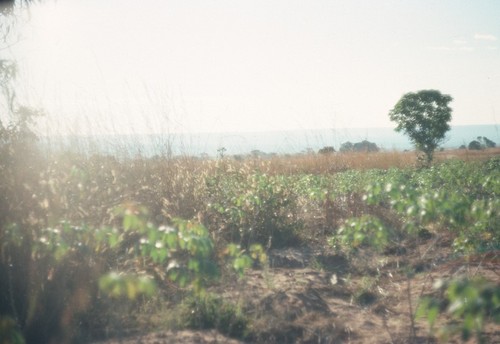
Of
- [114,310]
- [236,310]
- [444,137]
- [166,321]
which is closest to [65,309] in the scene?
[114,310]

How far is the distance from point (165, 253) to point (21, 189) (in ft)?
5.57

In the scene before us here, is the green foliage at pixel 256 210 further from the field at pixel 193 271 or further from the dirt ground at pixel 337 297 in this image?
the dirt ground at pixel 337 297

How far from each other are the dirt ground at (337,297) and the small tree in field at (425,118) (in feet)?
38.0

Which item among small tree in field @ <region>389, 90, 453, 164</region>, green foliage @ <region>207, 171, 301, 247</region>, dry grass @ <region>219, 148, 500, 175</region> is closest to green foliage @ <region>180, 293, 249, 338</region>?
green foliage @ <region>207, 171, 301, 247</region>

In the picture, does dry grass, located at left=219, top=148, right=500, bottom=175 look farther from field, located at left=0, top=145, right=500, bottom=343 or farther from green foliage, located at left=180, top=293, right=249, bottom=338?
green foliage, located at left=180, top=293, right=249, bottom=338

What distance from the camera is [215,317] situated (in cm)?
281

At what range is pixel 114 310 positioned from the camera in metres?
2.89

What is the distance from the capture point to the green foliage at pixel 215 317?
2771 mm

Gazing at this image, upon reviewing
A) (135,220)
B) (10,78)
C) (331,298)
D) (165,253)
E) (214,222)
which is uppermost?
(10,78)

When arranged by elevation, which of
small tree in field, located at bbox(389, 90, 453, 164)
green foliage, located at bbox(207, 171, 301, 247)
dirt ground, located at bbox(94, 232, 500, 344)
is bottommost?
dirt ground, located at bbox(94, 232, 500, 344)

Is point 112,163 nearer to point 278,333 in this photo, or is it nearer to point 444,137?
point 278,333

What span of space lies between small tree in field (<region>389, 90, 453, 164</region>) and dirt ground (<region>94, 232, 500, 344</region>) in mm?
11573

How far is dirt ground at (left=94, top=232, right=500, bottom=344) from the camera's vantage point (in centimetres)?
274

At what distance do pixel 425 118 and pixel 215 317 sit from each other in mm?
14473
